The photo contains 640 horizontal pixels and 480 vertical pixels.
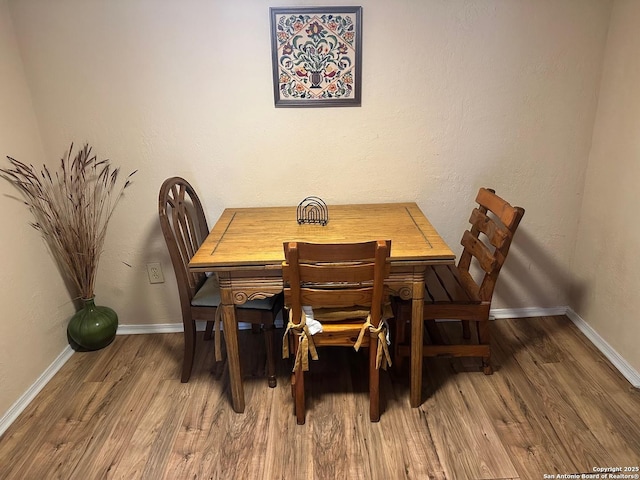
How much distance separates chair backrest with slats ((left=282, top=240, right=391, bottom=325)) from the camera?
1.52 m

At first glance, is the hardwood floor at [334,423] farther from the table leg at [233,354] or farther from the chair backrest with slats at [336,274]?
the chair backrest with slats at [336,274]

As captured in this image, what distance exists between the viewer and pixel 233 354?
1.84m

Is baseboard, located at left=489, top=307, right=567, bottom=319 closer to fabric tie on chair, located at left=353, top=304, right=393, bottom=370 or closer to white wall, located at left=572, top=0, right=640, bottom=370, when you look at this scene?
white wall, located at left=572, top=0, right=640, bottom=370

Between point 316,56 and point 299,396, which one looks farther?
point 316,56

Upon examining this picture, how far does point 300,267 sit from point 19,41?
5.62 ft

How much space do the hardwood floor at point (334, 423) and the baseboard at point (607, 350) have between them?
0.04 m

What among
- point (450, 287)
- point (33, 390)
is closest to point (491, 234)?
point (450, 287)

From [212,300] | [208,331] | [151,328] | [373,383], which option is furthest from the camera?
[151,328]

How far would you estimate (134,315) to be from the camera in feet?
8.43

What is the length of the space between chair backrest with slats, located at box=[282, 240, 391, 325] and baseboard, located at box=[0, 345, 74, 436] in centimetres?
133

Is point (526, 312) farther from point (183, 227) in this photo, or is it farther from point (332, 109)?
point (183, 227)

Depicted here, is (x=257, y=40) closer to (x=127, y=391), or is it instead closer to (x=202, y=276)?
(x=202, y=276)

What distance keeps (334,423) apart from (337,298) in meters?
0.60

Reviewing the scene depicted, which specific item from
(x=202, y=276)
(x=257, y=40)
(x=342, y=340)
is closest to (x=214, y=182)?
(x=202, y=276)
